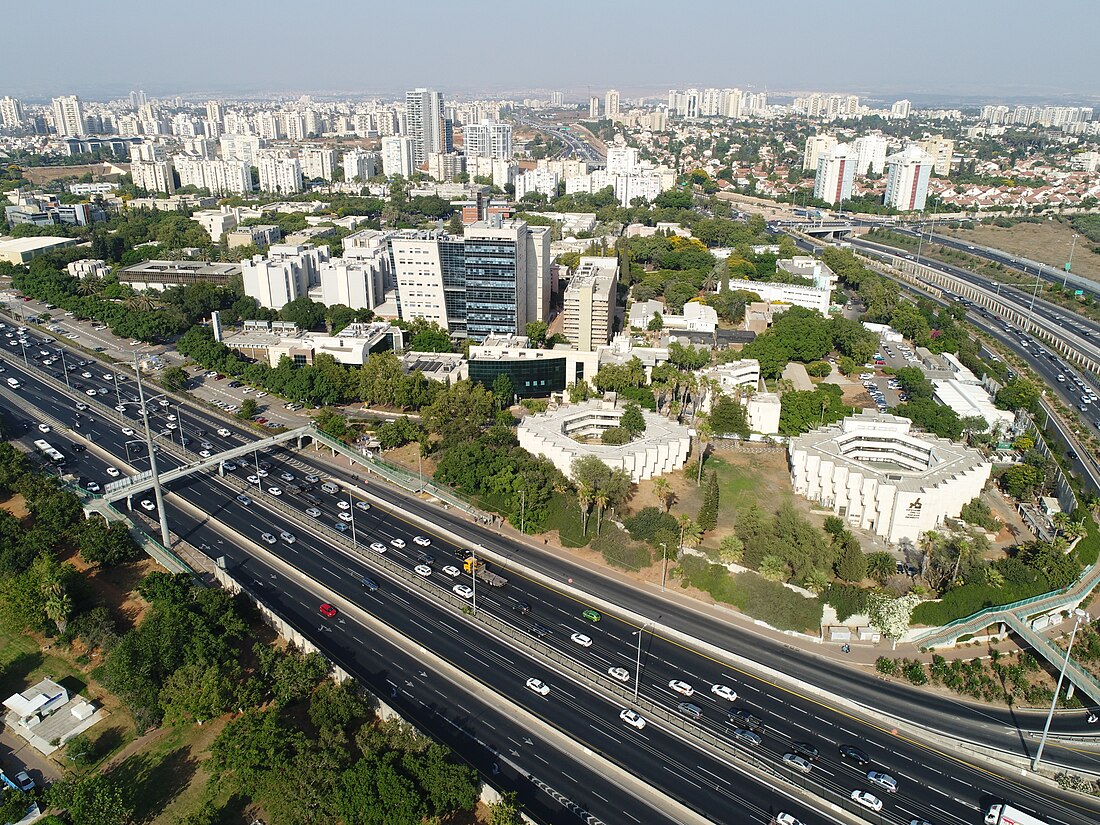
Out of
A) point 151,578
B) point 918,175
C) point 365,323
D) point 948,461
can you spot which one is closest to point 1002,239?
point 918,175

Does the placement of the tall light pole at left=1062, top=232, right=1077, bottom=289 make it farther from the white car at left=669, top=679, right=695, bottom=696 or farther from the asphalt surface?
the white car at left=669, top=679, right=695, bottom=696

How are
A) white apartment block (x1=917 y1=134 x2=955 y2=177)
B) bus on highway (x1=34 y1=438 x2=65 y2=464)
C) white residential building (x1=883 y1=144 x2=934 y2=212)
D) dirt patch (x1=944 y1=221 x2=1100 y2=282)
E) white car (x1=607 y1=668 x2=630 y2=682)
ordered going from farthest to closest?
white apartment block (x1=917 y1=134 x2=955 y2=177) → white residential building (x1=883 y1=144 x2=934 y2=212) → dirt patch (x1=944 y1=221 x2=1100 y2=282) → bus on highway (x1=34 y1=438 x2=65 y2=464) → white car (x1=607 y1=668 x2=630 y2=682)

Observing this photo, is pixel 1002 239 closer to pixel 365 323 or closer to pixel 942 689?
pixel 365 323

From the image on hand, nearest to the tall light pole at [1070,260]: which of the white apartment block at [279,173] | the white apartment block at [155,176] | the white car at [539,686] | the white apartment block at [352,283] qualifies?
the white apartment block at [352,283]

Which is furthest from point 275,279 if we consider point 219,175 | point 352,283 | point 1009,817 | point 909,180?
point 909,180

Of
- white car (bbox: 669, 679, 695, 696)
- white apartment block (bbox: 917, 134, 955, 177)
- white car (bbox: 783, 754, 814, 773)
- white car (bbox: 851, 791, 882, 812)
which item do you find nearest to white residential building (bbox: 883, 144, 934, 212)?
white apartment block (bbox: 917, 134, 955, 177)

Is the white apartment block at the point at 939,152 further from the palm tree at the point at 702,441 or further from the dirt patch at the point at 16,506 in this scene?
the dirt patch at the point at 16,506
